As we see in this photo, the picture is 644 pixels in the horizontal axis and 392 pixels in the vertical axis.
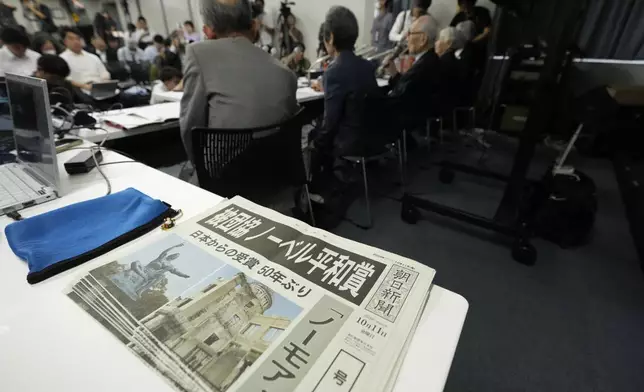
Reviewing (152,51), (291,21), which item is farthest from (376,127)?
(152,51)

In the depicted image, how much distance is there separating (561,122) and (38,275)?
4191 millimetres

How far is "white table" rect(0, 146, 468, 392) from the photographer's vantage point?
0.34 m

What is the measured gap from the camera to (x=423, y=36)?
222 cm

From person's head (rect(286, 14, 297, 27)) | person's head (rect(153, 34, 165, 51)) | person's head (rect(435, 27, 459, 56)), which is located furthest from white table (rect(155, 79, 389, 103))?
person's head (rect(153, 34, 165, 51))

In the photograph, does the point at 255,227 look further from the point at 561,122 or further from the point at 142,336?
the point at 561,122

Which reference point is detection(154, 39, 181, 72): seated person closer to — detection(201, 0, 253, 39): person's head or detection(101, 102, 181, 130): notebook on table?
detection(101, 102, 181, 130): notebook on table

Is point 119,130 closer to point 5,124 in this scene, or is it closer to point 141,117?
point 141,117

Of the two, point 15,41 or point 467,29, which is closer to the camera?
point 15,41

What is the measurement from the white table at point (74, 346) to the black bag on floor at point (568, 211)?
5.30ft

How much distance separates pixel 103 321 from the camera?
0.40 metres

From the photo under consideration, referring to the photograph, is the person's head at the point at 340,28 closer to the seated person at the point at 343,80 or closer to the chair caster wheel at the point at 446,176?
the seated person at the point at 343,80

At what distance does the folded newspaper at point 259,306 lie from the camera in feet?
1.11

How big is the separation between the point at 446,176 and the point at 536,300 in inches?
50.1

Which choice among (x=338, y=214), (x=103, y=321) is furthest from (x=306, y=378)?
(x=338, y=214)
